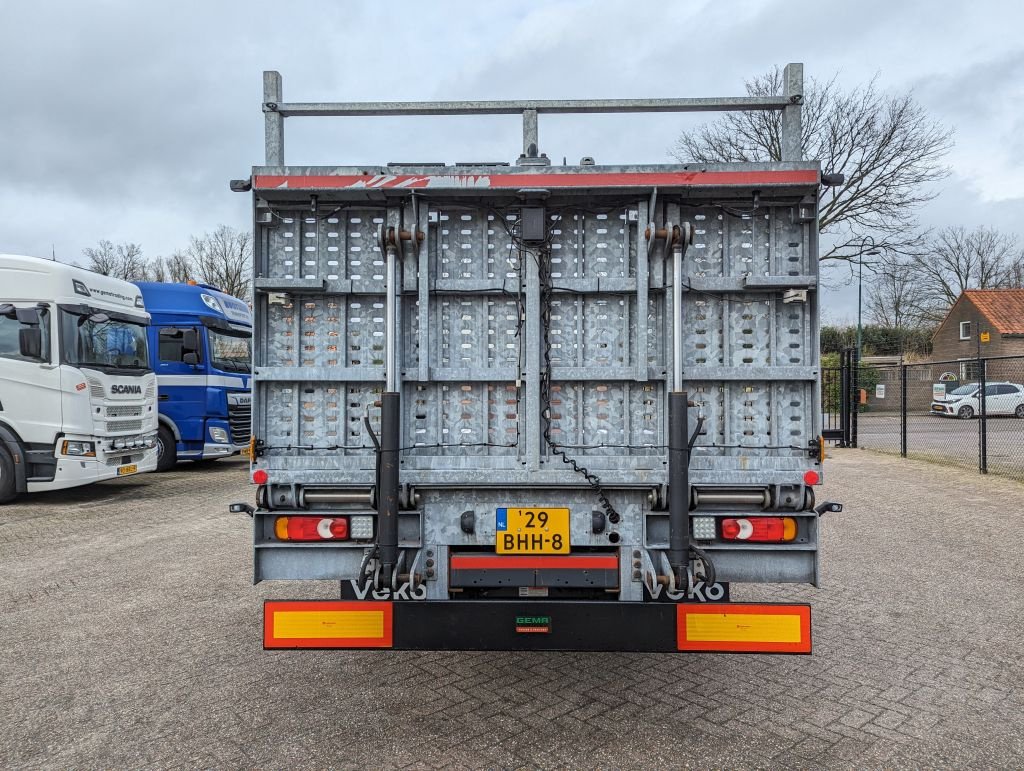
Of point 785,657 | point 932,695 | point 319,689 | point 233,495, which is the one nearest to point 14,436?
point 233,495

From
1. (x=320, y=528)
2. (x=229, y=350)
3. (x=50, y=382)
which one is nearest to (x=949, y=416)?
(x=229, y=350)

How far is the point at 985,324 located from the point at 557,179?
1688 inches

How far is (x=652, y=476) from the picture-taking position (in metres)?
3.36

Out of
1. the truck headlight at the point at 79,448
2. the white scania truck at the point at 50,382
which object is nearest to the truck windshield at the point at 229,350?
the white scania truck at the point at 50,382

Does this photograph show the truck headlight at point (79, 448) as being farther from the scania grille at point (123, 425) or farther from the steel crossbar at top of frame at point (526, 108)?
the steel crossbar at top of frame at point (526, 108)

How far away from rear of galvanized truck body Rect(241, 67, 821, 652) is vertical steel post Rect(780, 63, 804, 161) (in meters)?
0.48

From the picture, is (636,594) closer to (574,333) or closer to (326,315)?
(574,333)

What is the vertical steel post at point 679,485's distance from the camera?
313 centimetres

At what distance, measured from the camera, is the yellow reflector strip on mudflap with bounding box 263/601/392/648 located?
10.7ft

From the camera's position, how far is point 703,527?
3404 millimetres

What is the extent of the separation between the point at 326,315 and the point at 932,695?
150 inches

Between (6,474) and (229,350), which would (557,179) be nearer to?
(6,474)

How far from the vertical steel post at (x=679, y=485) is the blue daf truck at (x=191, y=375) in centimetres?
1307

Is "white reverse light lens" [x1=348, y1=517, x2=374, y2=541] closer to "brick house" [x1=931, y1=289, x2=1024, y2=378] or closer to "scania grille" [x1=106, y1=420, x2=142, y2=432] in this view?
"scania grille" [x1=106, y1=420, x2=142, y2=432]
